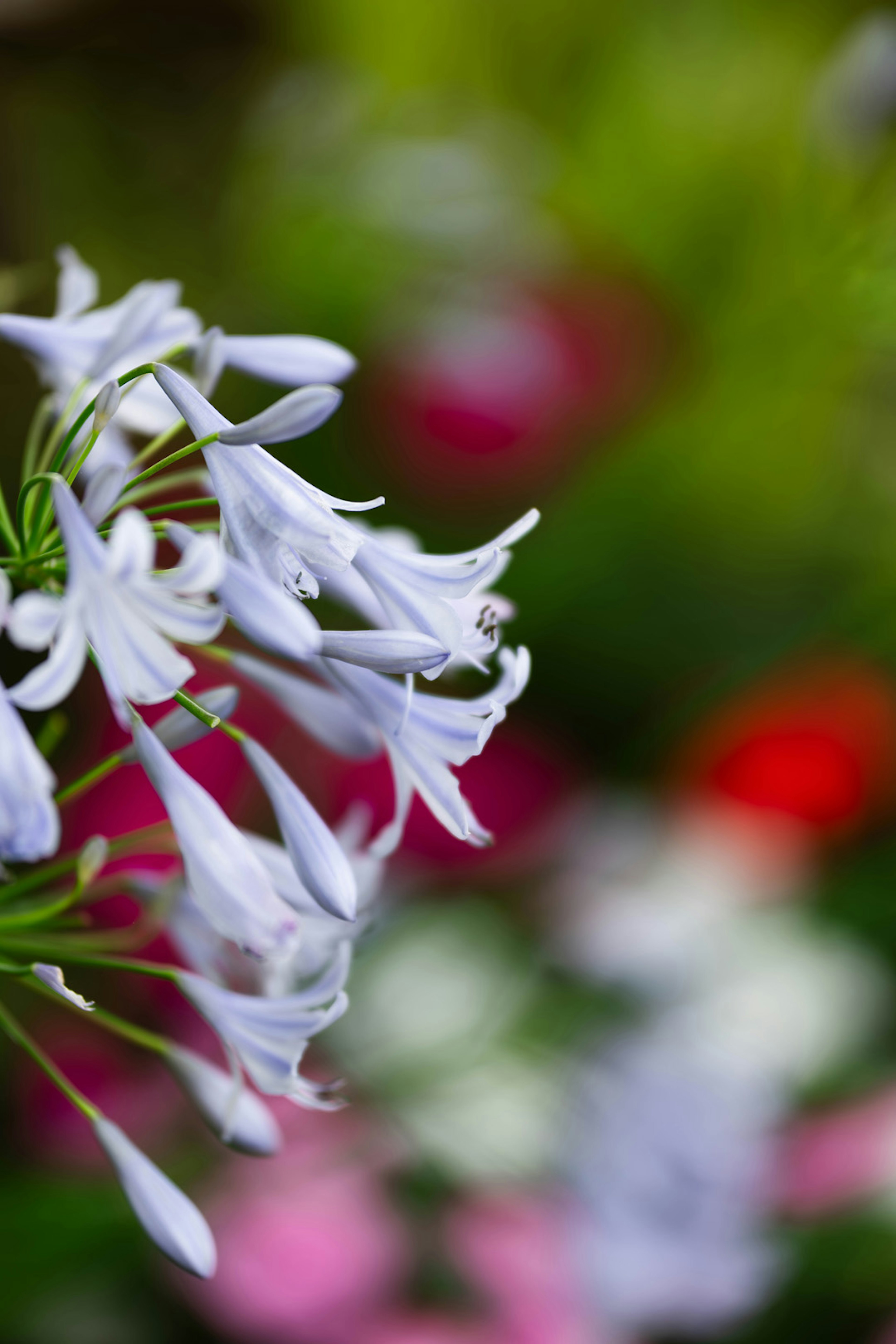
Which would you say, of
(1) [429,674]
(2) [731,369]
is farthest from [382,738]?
A: (2) [731,369]

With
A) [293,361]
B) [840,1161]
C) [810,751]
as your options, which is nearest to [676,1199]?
[840,1161]

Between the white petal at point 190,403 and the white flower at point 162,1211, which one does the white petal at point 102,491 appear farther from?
the white flower at point 162,1211

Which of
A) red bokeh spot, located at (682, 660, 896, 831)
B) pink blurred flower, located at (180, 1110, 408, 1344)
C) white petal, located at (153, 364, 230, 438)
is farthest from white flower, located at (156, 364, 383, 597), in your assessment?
red bokeh spot, located at (682, 660, 896, 831)

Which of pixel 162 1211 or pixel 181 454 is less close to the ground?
pixel 181 454

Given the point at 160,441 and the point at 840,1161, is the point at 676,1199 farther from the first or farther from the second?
the point at 160,441

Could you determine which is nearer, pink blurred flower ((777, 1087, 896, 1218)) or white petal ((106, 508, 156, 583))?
white petal ((106, 508, 156, 583))

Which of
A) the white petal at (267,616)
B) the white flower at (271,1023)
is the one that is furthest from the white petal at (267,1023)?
the white petal at (267,616)

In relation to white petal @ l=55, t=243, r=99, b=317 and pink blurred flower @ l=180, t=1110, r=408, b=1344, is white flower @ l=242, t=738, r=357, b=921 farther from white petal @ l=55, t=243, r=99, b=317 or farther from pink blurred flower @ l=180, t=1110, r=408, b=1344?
pink blurred flower @ l=180, t=1110, r=408, b=1344
